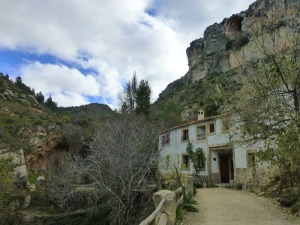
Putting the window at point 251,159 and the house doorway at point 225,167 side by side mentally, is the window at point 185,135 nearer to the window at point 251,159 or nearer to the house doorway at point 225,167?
the house doorway at point 225,167

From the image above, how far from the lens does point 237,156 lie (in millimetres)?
23656

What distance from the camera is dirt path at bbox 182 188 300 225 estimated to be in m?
10.7

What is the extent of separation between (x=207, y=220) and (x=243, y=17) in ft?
266

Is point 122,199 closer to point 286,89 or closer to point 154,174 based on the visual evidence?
point 154,174

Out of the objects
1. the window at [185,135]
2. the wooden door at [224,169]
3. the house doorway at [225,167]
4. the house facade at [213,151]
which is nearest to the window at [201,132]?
the house facade at [213,151]

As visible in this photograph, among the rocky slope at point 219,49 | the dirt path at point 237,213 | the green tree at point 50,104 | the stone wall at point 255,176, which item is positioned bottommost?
the dirt path at point 237,213

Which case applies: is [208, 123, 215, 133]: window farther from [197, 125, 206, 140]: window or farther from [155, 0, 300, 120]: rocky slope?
[155, 0, 300, 120]: rocky slope

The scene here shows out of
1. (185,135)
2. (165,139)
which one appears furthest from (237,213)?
(165,139)

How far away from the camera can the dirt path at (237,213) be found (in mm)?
10680

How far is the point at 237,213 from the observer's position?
12.2 metres

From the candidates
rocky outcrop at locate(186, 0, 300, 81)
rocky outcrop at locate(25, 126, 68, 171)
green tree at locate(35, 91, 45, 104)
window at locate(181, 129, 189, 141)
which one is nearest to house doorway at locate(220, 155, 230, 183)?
window at locate(181, 129, 189, 141)

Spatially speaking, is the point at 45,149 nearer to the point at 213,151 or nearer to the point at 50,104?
the point at 213,151

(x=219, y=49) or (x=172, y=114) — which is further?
(x=219, y=49)

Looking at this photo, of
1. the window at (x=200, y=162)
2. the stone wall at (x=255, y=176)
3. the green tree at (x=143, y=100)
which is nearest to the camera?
the stone wall at (x=255, y=176)
